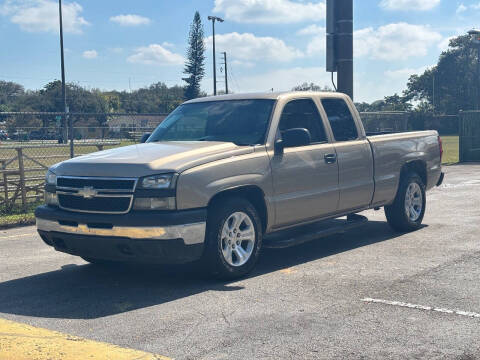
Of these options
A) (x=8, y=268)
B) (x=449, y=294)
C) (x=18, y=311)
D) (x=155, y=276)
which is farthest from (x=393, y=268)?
(x=8, y=268)

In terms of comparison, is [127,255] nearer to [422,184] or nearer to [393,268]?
[393,268]

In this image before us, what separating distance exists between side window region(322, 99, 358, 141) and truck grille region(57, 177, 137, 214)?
296 cm

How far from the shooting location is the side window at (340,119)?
8078 millimetres

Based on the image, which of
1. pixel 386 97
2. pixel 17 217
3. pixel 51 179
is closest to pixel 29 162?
pixel 17 217

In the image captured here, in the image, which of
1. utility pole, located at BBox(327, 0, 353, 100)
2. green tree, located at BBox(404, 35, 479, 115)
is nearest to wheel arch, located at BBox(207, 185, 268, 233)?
utility pole, located at BBox(327, 0, 353, 100)

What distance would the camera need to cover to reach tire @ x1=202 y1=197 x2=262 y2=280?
6.28m

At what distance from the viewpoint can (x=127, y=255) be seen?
609 centimetres

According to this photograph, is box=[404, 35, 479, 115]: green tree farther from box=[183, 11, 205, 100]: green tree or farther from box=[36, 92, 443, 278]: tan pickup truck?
box=[36, 92, 443, 278]: tan pickup truck

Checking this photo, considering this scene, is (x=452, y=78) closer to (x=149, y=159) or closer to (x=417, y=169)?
(x=417, y=169)

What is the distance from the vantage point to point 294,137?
7062mm

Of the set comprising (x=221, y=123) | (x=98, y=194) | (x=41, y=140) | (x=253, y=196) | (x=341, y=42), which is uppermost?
(x=341, y=42)

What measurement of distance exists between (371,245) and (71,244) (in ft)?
12.4

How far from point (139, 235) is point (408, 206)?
455cm

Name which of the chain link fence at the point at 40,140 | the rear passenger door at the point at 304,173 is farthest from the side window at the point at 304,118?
the chain link fence at the point at 40,140
